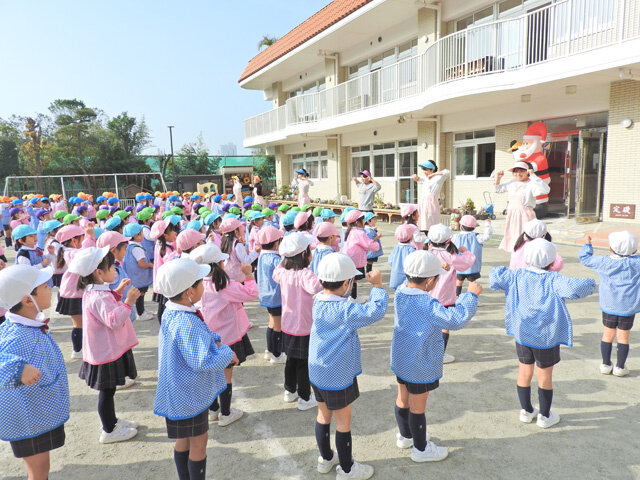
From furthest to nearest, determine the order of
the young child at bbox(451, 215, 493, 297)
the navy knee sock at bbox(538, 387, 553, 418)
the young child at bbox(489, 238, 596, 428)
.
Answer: the young child at bbox(451, 215, 493, 297)
the navy knee sock at bbox(538, 387, 553, 418)
the young child at bbox(489, 238, 596, 428)

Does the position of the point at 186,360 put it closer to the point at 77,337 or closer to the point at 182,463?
the point at 182,463

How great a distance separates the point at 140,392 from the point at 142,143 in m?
38.7

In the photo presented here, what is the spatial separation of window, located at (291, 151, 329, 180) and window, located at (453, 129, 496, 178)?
8851 millimetres

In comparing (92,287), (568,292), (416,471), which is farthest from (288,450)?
(568,292)

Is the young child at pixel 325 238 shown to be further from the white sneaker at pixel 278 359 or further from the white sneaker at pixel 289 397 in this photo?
the white sneaker at pixel 289 397

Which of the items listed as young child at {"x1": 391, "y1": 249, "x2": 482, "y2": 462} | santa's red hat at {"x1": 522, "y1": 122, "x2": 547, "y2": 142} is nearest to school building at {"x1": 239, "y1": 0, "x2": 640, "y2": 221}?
santa's red hat at {"x1": 522, "y1": 122, "x2": 547, "y2": 142}

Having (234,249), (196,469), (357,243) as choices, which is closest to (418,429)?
(196,469)

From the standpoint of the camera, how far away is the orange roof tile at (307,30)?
16.1 meters

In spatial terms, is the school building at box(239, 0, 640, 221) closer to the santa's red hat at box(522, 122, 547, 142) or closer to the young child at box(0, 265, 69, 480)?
the santa's red hat at box(522, 122, 547, 142)

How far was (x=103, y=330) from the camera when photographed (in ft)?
10.8

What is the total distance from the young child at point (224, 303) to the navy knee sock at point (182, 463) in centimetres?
84

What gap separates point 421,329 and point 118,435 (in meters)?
2.56

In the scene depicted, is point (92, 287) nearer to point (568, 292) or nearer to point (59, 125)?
point (568, 292)

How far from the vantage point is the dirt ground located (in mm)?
2990
